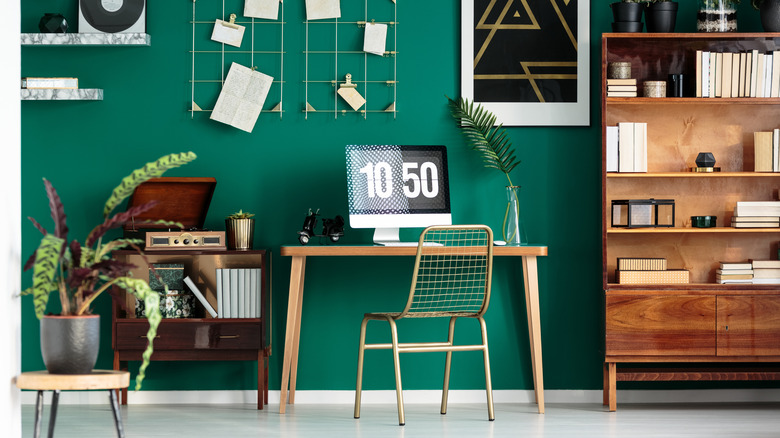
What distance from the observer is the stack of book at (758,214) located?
13.1 ft

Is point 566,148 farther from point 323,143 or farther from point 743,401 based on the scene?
point 743,401

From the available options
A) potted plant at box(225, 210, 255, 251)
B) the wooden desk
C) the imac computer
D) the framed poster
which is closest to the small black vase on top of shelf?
the framed poster

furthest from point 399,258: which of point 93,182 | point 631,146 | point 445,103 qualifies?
point 93,182

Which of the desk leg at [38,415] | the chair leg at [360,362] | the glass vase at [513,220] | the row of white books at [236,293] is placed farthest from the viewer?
the glass vase at [513,220]

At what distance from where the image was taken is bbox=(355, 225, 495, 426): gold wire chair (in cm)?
359

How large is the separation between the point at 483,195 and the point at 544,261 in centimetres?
47

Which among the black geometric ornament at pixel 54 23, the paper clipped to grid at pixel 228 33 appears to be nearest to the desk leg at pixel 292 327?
the paper clipped to grid at pixel 228 33

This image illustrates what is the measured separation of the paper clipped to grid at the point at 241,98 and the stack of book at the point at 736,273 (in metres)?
2.44

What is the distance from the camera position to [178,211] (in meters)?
4.05

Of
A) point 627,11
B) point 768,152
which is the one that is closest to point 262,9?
point 627,11

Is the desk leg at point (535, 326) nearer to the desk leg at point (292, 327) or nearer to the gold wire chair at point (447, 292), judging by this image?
the gold wire chair at point (447, 292)

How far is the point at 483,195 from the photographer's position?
429 centimetres

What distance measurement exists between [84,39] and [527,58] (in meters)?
2.23

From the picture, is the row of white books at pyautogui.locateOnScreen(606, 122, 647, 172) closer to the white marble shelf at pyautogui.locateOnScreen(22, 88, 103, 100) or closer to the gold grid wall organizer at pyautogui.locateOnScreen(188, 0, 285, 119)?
the gold grid wall organizer at pyautogui.locateOnScreen(188, 0, 285, 119)
